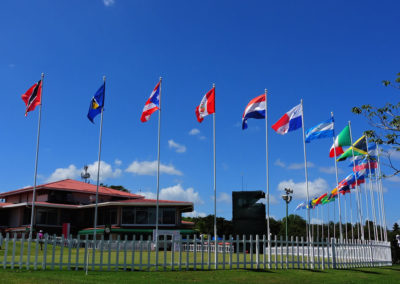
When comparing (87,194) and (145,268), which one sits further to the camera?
(87,194)

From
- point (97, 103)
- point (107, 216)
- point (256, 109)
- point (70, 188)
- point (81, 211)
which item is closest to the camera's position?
point (97, 103)

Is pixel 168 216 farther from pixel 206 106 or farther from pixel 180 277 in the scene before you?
pixel 180 277

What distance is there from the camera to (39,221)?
50.2 meters

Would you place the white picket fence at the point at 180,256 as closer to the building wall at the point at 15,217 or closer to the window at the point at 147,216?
the window at the point at 147,216

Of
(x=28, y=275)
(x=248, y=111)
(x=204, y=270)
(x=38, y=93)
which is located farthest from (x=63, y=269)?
(x=248, y=111)

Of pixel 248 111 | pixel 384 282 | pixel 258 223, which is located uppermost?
pixel 248 111

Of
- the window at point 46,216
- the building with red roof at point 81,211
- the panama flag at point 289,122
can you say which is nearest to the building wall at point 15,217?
the building with red roof at point 81,211

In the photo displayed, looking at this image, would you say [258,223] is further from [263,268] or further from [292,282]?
[292,282]

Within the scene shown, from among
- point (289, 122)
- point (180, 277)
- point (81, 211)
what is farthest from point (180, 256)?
point (81, 211)

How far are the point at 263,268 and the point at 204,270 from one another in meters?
2.97

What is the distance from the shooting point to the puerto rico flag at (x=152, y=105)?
74.2 feet

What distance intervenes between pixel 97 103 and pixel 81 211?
115ft

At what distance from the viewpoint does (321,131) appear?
26828mm

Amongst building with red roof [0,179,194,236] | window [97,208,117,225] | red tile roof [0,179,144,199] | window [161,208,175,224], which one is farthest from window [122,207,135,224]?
red tile roof [0,179,144,199]
